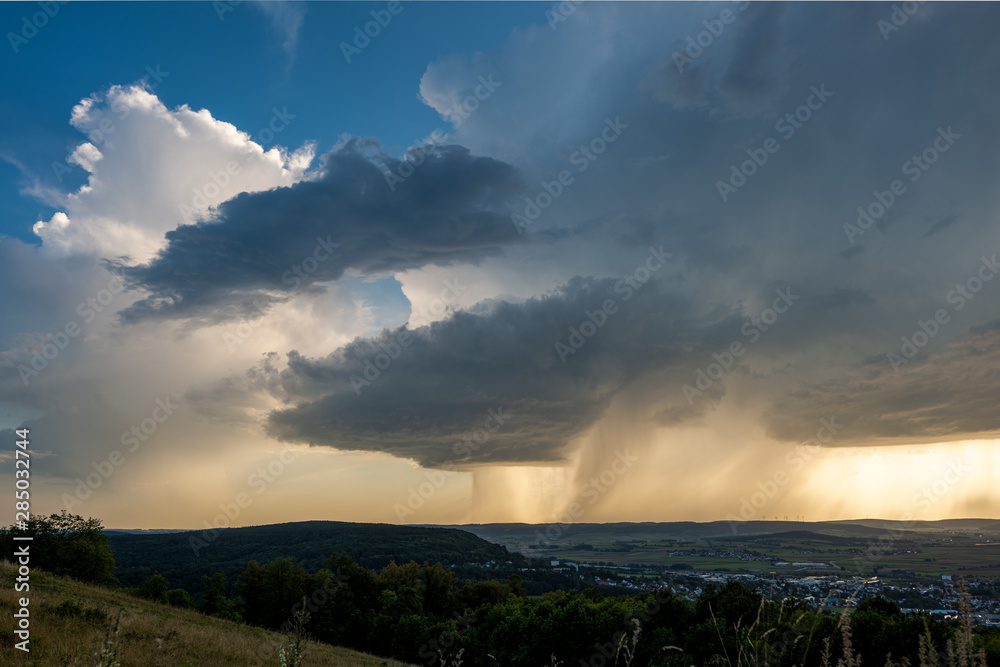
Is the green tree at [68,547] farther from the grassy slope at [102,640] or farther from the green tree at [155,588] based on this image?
the grassy slope at [102,640]

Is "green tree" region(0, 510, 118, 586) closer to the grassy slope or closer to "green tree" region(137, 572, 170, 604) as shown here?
"green tree" region(137, 572, 170, 604)

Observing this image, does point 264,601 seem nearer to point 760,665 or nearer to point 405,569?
point 405,569

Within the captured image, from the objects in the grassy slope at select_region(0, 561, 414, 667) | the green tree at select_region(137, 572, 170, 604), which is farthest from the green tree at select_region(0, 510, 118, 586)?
the grassy slope at select_region(0, 561, 414, 667)

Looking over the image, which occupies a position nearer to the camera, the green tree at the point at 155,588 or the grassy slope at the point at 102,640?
the grassy slope at the point at 102,640

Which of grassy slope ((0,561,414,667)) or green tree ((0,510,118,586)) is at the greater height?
grassy slope ((0,561,414,667))

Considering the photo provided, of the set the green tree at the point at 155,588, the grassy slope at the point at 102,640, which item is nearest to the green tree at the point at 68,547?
the green tree at the point at 155,588

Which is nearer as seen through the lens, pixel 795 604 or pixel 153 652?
pixel 795 604

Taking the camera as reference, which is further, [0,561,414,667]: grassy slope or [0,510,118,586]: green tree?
[0,510,118,586]: green tree

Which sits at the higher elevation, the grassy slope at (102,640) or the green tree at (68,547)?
the grassy slope at (102,640)

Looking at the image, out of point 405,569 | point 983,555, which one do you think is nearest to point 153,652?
point 405,569

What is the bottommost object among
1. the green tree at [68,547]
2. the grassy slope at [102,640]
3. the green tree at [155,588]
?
the green tree at [155,588]

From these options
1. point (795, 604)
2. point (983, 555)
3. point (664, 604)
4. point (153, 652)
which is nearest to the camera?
point (795, 604)
